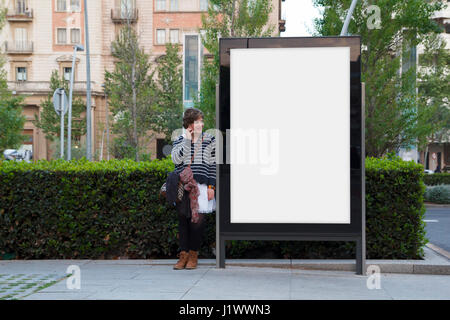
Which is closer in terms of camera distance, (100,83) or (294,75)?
(294,75)

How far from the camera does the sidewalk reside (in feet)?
17.6

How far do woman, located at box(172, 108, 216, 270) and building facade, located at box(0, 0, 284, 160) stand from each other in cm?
4232

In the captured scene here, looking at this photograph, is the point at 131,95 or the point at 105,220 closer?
the point at 105,220

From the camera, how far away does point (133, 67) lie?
23609 mm

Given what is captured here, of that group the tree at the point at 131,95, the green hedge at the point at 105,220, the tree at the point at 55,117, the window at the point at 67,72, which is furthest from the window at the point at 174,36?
the green hedge at the point at 105,220

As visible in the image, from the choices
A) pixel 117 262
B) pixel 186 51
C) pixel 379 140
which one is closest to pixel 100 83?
pixel 186 51

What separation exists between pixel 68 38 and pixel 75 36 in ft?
2.01

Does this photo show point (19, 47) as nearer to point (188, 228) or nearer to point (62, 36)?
point (62, 36)

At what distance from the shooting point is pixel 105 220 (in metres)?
7.43

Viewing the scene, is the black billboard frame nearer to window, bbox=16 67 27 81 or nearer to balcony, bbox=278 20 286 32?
window, bbox=16 67 27 81

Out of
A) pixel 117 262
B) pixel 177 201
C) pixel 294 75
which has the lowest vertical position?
pixel 117 262

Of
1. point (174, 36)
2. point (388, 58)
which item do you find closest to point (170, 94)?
point (174, 36)
